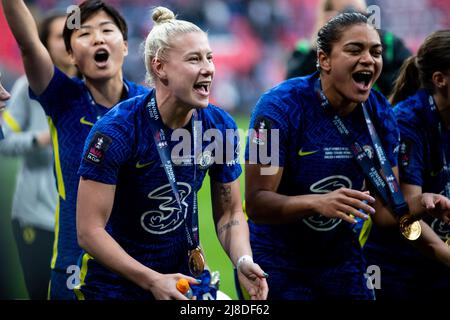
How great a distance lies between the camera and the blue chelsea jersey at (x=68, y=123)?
5223 millimetres

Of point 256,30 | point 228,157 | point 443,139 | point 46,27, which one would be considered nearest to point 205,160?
point 228,157

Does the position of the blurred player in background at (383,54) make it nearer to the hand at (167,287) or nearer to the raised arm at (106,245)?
the raised arm at (106,245)

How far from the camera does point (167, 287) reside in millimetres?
4016

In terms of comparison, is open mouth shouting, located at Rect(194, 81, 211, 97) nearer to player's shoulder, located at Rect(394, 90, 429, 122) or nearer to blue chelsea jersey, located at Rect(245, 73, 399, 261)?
blue chelsea jersey, located at Rect(245, 73, 399, 261)

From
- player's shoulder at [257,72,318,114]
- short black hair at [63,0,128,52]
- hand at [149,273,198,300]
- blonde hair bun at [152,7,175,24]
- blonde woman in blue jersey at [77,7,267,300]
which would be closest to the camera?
hand at [149,273,198,300]

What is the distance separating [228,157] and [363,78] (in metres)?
0.76

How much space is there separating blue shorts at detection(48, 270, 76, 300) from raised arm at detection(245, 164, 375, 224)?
117 centimetres

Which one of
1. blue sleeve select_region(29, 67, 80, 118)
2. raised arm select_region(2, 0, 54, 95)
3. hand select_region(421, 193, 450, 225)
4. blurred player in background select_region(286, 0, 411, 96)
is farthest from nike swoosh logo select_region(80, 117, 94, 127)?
blurred player in background select_region(286, 0, 411, 96)

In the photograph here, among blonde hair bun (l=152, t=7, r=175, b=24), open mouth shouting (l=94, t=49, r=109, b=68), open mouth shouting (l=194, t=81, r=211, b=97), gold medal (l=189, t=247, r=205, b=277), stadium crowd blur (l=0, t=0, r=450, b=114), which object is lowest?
gold medal (l=189, t=247, r=205, b=277)

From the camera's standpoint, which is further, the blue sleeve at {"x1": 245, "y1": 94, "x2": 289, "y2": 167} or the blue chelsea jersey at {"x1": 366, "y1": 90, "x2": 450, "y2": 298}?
the blue chelsea jersey at {"x1": 366, "y1": 90, "x2": 450, "y2": 298}

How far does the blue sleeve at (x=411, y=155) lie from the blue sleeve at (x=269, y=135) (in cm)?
75

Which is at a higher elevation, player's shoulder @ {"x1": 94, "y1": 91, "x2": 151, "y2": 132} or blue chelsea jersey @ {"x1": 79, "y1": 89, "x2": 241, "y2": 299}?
player's shoulder @ {"x1": 94, "y1": 91, "x2": 151, "y2": 132}

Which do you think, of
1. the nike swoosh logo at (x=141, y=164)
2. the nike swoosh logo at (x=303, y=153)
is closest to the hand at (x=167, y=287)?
the nike swoosh logo at (x=141, y=164)

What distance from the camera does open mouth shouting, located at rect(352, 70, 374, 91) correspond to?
4.76 metres
